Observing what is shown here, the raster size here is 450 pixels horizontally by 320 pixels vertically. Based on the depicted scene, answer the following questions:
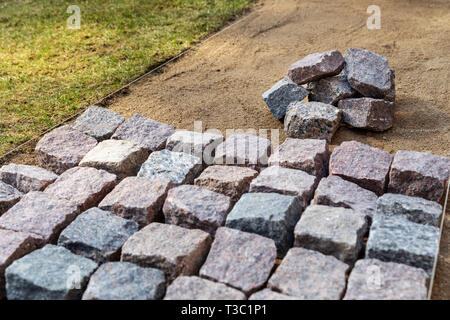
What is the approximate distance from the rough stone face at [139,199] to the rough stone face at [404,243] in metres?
1.54

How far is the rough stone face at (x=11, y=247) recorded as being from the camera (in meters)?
3.58

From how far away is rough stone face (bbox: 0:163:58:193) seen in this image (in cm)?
446

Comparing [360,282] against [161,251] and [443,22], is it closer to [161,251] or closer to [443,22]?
[161,251]

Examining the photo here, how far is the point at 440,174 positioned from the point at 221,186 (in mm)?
1641

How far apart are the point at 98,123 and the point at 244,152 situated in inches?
60.4

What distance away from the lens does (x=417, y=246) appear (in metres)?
3.47

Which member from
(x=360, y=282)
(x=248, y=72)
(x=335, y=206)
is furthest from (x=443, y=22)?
(x=360, y=282)

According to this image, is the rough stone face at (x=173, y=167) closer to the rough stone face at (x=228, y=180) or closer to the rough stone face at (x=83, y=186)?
the rough stone face at (x=228, y=180)

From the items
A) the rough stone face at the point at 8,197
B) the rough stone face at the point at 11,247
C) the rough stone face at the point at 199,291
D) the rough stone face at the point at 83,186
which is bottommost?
the rough stone face at the point at 199,291

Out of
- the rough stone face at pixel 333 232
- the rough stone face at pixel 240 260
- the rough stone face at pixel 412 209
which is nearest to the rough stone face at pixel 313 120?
the rough stone face at pixel 412 209

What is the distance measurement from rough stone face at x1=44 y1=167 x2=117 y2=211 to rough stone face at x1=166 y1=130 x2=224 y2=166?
66cm

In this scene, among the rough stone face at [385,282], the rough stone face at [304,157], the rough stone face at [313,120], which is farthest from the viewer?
the rough stone face at [313,120]

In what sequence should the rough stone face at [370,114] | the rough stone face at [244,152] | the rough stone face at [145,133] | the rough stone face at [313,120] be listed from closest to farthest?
the rough stone face at [244,152] → the rough stone face at [145,133] → the rough stone face at [313,120] → the rough stone face at [370,114]

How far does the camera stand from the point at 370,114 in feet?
17.1
